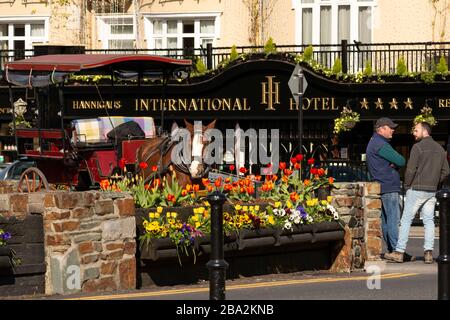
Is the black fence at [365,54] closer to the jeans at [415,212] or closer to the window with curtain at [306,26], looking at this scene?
the window with curtain at [306,26]

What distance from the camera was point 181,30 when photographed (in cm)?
3931

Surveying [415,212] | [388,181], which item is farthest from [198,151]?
[415,212]

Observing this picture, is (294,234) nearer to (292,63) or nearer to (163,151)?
(163,151)

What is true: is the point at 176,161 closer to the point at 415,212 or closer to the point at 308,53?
the point at 415,212

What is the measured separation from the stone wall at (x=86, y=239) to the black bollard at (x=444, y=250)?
5.05 m

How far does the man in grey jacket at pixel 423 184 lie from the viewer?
18438mm

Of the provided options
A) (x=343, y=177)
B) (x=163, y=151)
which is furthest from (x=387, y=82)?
(x=163, y=151)

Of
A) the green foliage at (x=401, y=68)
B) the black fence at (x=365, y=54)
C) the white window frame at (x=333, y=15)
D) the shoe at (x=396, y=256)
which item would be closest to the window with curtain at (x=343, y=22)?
the white window frame at (x=333, y=15)

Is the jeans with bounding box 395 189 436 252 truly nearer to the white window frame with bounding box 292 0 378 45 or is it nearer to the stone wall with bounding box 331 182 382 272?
the stone wall with bounding box 331 182 382 272

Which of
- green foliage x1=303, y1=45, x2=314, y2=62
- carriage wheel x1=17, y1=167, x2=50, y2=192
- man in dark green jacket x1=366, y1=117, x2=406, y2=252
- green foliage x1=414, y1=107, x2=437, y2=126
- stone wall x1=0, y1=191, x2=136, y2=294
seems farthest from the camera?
green foliage x1=303, y1=45, x2=314, y2=62

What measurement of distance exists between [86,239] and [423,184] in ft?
17.5

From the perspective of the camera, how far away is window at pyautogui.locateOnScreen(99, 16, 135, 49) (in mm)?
39312

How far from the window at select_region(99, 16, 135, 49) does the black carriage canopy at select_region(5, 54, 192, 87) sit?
1431cm

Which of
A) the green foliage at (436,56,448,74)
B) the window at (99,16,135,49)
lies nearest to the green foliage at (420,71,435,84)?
the green foliage at (436,56,448,74)
